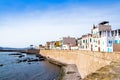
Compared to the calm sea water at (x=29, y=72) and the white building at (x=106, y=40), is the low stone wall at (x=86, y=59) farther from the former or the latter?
the white building at (x=106, y=40)

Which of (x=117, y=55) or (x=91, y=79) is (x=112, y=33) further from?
(x=91, y=79)

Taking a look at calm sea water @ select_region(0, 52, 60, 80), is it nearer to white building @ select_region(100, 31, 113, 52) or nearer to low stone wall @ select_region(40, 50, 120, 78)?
low stone wall @ select_region(40, 50, 120, 78)

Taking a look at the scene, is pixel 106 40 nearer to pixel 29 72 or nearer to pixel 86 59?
pixel 86 59

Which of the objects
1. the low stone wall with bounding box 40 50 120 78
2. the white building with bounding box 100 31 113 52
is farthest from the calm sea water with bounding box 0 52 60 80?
the white building with bounding box 100 31 113 52

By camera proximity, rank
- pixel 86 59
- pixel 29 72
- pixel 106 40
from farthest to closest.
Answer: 1. pixel 29 72
2. pixel 106 40
3. pixel 86 59

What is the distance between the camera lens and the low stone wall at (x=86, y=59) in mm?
24117

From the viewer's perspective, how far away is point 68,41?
111 meters

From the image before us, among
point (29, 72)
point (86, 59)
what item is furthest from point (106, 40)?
point (29, 72)

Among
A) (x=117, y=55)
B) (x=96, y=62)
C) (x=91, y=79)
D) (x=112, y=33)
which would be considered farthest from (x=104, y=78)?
(x=112, y=33)

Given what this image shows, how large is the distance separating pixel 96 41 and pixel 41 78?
22724 millimetres

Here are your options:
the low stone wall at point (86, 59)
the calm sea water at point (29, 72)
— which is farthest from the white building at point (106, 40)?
the calm sea water at point (29, 72)

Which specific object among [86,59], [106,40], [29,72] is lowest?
[29,72]

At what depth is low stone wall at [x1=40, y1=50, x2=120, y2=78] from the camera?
24117mm

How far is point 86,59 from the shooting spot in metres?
A: 36.9
